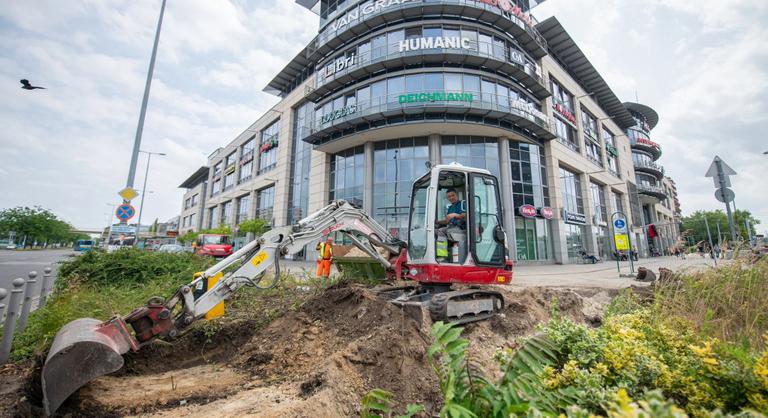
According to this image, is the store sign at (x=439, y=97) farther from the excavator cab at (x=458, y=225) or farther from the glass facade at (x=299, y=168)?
the excavator cab at (x=458, y=225)

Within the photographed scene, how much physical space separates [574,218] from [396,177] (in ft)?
52.1

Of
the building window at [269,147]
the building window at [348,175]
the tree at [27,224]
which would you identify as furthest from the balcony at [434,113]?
the tree at [27,224]

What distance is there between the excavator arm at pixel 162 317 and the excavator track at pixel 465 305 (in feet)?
6.82

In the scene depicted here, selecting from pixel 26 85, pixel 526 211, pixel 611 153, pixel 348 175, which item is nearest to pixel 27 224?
pixel 348 175

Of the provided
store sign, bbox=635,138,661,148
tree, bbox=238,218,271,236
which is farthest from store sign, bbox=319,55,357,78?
store sign, bbox=635,138,661,148

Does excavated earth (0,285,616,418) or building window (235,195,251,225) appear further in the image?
building window (235,195,251,225)

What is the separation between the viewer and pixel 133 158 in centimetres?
1118

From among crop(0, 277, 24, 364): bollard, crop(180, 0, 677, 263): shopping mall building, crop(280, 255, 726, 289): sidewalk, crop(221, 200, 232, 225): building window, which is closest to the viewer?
crop(0, 277, 24, 364): bollard

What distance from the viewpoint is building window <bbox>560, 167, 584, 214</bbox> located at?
27.5 m

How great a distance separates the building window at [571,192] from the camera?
2745 centimetres

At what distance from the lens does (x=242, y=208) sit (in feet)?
136

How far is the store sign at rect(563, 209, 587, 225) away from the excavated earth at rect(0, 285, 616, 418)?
2356cm

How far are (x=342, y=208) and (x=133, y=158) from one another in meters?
9.74

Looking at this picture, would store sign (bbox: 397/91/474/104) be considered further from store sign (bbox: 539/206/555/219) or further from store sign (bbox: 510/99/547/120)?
store sign (bbox: 539/206/555/219)
